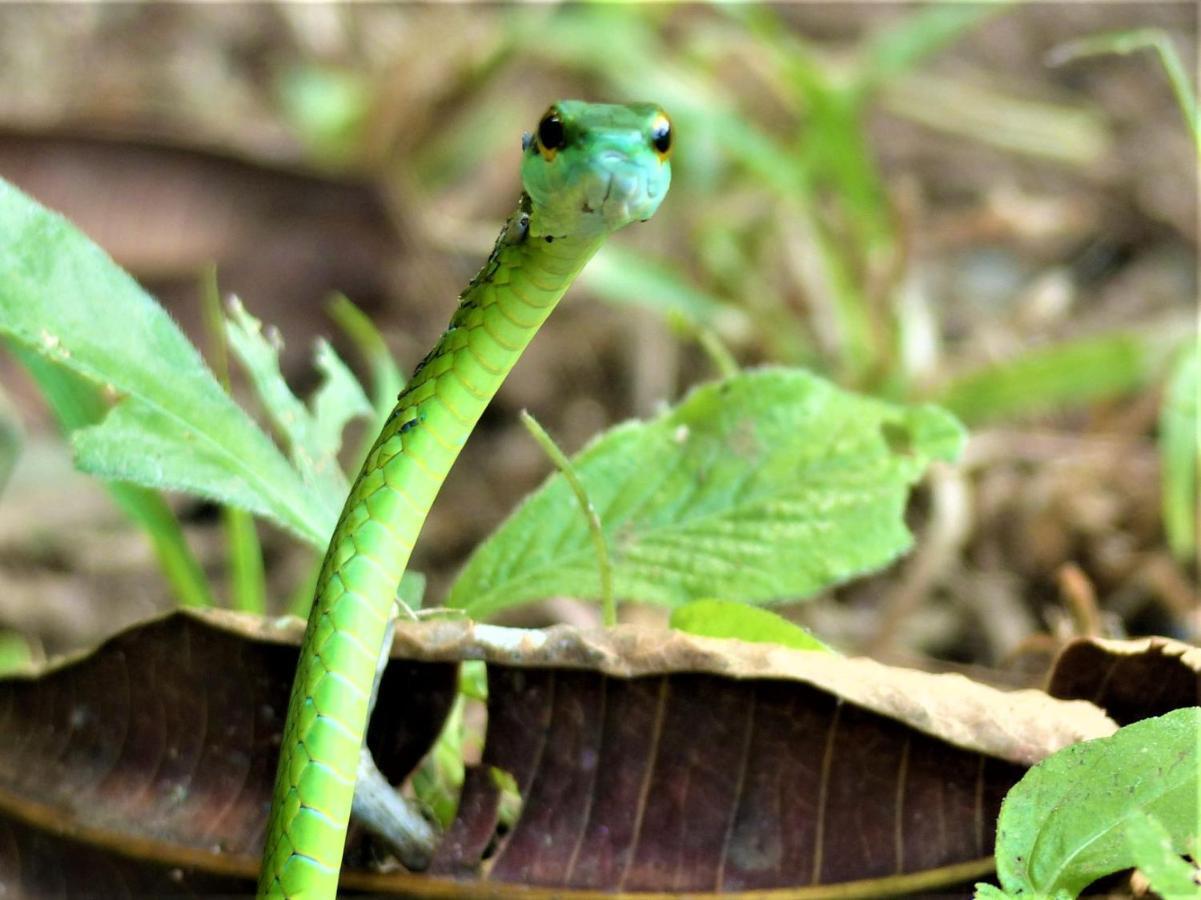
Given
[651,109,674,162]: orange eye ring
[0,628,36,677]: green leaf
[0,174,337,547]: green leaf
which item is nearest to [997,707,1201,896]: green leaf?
[651,109,674,162]: orange eye ring

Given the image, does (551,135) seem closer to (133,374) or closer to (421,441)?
(421,441)

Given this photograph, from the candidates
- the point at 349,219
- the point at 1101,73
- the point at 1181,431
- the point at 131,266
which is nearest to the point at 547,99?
the point at 349,219

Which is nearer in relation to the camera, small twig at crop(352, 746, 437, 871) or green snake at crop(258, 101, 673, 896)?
green snake at crop(258, 101, 673, 896)

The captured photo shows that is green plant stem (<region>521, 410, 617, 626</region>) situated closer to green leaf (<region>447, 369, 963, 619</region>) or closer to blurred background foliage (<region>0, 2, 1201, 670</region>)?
green leaf (<region>447, 369, 963, 619</region>)

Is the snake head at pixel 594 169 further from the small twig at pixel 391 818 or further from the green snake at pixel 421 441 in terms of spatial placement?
the small twig at pixel 391 818

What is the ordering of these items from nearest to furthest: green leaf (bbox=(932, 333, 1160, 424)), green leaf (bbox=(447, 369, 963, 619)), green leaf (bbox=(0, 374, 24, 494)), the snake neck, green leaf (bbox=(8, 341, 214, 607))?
the snake neck < green leaf (bbox=(447, 369, 963, 619)) < green leaf (bbox=(8, 341, 214, 607)) < green leaf (bbox=(0, 374, 24, 494)) < green leaf (bbox=(932, 333, 1160, 424))

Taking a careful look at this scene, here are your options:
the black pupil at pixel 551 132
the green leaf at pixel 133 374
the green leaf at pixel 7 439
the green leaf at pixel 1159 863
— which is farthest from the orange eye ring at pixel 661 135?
the green leaf at pixel 7 439

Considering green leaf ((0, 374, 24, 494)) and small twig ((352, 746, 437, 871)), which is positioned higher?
green leaf ((0, 374, 24, 494))

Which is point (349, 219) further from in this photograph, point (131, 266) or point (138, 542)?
point (138, 542)
